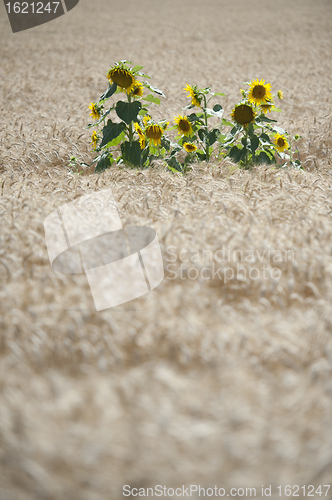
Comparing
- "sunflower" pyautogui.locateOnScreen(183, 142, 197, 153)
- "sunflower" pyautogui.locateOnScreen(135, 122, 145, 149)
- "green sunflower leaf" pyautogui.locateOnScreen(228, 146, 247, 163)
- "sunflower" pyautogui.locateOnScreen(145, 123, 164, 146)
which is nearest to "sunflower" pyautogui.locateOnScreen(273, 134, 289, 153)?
"green sunflower leaf" pyautogui.locateOnScreen(228, 146, 247, 163)

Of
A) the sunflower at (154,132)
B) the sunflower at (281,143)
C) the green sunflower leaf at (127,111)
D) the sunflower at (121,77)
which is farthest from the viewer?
the sunflower at (281,143)

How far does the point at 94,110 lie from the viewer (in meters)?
3.34

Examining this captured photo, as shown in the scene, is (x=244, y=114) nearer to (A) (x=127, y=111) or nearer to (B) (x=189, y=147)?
(B) (x=189, y=147)

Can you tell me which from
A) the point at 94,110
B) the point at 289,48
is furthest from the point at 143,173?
the point at 289,48

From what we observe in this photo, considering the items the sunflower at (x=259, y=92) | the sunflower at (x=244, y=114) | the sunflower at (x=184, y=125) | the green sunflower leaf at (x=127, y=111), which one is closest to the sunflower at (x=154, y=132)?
the green sunflower leaf at (x=127, y=111)

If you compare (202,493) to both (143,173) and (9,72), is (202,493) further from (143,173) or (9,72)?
(9,72)

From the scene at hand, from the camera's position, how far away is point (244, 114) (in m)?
3.08

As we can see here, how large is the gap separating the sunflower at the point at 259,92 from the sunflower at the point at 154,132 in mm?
852

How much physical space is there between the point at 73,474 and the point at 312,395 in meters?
0.90

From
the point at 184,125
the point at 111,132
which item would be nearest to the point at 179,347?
the point at 111,132

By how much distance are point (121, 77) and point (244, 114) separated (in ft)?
3.50

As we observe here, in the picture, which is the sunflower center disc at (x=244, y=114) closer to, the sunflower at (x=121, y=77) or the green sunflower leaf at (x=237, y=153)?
the green sunflower leaf at (x=237, y=153)

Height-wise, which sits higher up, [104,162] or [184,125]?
[184,125]

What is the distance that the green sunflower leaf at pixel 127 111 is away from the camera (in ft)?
10.0
